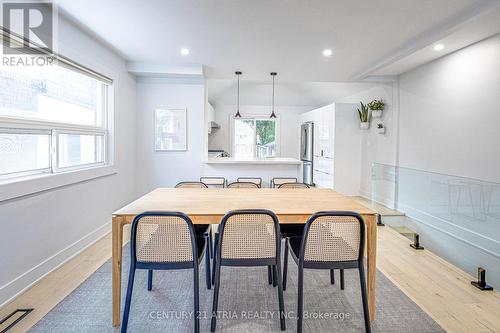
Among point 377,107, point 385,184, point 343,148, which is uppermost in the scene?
point 377,107

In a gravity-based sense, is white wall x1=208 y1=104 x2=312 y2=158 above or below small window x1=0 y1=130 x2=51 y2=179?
above

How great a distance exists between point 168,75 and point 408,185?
399cm

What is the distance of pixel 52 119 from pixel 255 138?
20.2 feet

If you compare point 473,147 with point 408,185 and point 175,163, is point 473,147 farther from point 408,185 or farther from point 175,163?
point 175,163

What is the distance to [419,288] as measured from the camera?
98.3 inches

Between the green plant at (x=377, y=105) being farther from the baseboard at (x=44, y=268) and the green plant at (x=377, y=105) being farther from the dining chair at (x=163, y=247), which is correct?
the baseboard at (x=44, y=268)

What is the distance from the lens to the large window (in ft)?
7.49

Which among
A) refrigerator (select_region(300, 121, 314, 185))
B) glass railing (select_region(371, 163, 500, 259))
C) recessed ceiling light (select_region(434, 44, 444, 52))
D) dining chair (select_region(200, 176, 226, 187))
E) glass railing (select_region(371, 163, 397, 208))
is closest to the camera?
glass railing (select_region(371, 163, 500, 259))

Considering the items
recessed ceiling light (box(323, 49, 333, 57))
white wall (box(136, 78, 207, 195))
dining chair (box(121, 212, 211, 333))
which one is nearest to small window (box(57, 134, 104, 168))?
white wall (box(136, 78, 207, 195))

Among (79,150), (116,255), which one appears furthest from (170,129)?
(116,255)

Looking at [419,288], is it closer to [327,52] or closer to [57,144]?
[327,52]

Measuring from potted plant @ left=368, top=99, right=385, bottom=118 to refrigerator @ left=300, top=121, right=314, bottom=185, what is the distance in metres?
1.94

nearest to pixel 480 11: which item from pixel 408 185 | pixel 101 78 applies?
pixel 408 185

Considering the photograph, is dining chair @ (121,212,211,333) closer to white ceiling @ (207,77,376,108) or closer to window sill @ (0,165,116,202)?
window sill @ (0,165,116,202)
